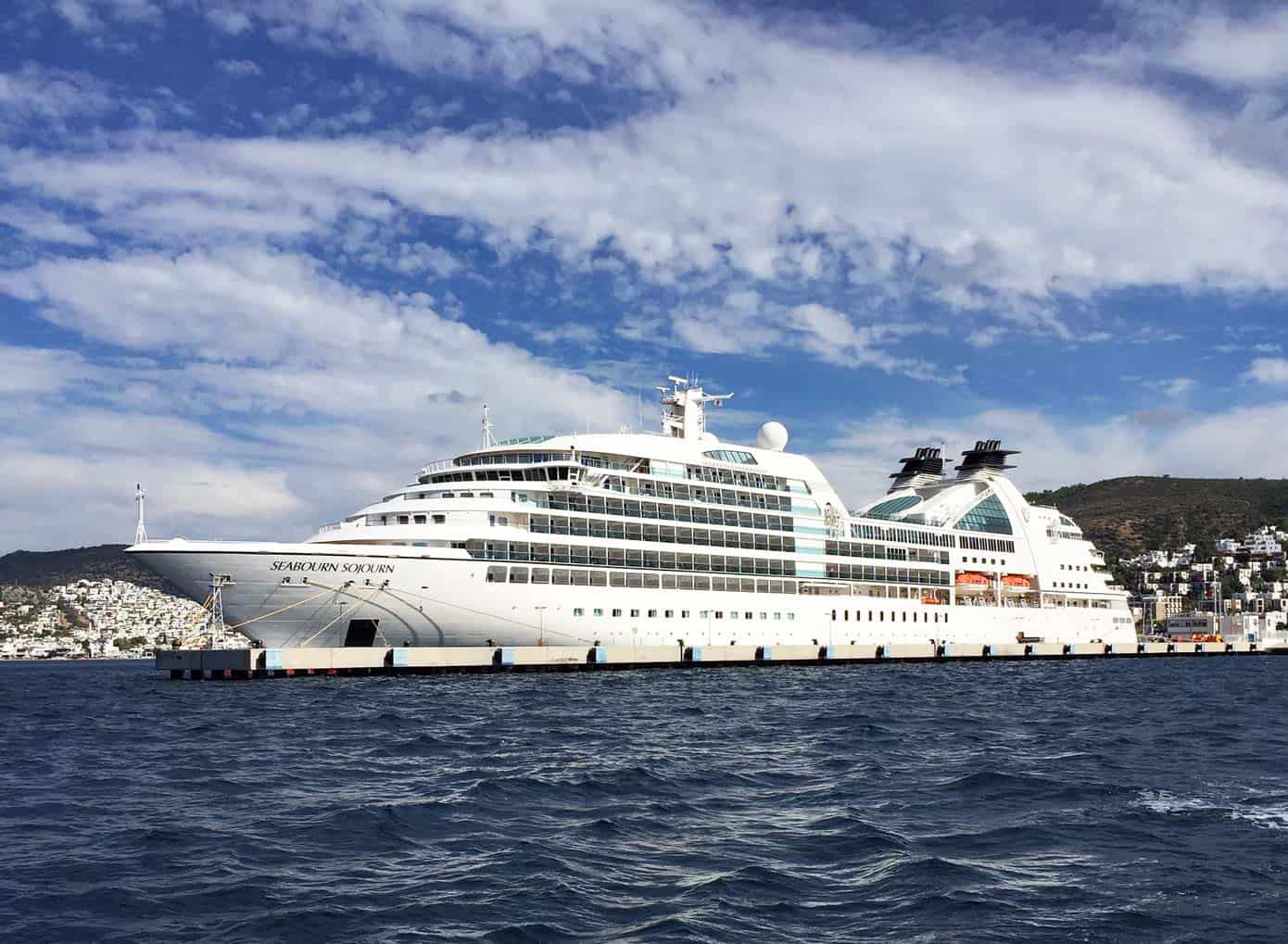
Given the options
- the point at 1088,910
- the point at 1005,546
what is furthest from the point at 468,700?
the point at 1005,546

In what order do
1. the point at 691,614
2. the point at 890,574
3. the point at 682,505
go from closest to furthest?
the point at 691,614, the point at 682,505, the point at 890,574

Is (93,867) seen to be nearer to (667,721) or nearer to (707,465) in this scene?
(667,721)

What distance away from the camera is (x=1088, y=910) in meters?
13.2

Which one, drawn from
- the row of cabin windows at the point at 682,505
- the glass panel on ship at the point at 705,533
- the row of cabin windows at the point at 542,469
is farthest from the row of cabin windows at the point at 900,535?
the row of cabin windows at the point at 542,469

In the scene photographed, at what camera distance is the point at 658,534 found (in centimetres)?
6391

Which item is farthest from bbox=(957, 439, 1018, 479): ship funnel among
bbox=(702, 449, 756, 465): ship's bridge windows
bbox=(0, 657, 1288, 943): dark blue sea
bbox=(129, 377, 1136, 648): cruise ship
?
bbox=(0, 657, 1288, 943): dark blue sea

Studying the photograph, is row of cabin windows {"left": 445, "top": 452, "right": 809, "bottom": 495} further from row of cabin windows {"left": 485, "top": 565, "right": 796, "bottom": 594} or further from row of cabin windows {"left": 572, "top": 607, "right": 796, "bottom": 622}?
row of cabin windows {"left": 572, "top": 607, "right": 796, "bottom": 622}

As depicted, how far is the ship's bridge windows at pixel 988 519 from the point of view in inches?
3447

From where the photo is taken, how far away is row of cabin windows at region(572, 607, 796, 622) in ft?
194

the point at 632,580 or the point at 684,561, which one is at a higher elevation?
the point at 684,561

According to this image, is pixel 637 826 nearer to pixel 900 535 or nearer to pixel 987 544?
pixel 900 535

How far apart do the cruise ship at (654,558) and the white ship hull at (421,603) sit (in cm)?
9

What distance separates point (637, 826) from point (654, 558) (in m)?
45.2

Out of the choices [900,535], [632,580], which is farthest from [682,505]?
[900,535]
